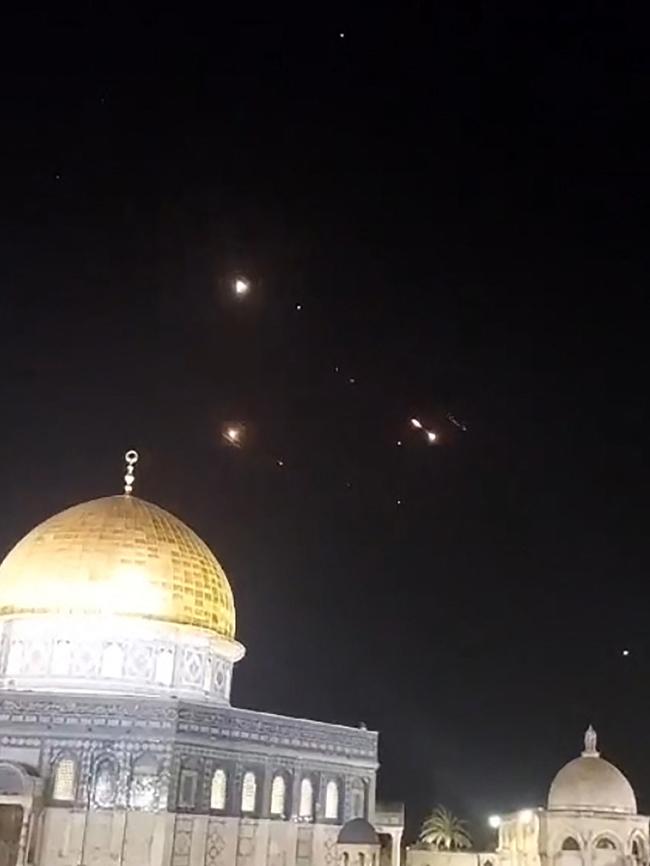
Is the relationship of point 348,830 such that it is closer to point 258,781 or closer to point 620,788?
point 258,781

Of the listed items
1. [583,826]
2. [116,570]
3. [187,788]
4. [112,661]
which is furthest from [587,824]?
[116,570]

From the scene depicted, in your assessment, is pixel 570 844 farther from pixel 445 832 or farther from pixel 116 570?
pixel 116 570

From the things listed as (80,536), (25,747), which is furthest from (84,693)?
(80,536)

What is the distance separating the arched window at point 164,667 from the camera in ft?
117

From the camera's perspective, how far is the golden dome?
35656 millimetres

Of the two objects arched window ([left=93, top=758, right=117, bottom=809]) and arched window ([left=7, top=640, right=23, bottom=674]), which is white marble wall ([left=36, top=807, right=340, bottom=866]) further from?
arched window ([left=7, top=640, right=23, bottom=674])

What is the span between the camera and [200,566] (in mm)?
38125

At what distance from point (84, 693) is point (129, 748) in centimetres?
292

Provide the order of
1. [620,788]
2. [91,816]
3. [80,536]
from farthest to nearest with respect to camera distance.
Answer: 1. [620,788]
2. [80,536]
3. [91,816]

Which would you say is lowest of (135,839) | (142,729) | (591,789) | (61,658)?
(135,839)

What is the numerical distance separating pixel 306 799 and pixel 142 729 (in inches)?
239

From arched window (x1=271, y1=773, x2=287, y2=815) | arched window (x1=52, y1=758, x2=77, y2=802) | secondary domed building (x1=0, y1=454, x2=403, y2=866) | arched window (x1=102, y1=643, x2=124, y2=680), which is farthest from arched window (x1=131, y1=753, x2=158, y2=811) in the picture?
arched window (x1=271, y1=773, x2=287, y2=815)

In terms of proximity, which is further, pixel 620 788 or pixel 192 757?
pixel 620 788

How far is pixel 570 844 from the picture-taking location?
3972 centimetres
